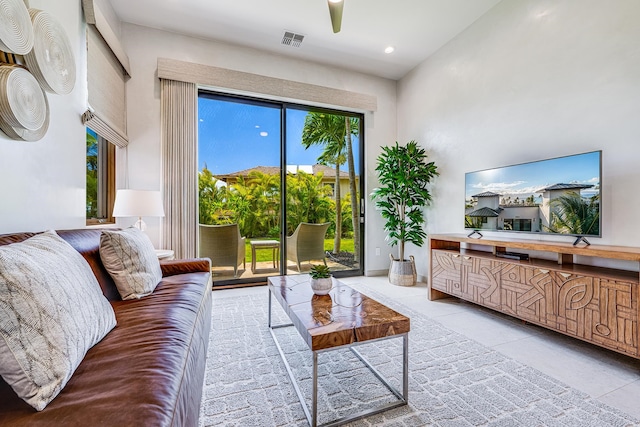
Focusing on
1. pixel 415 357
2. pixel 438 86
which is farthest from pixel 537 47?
pixel 415 357

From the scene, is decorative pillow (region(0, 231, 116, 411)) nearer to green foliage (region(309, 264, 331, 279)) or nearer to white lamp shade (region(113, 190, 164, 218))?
green foliage (region(309, 264, 331, 279))

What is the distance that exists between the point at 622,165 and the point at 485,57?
1.75 m

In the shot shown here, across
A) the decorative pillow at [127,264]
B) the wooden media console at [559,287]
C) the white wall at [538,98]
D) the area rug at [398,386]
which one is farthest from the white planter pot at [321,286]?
the white wall at [538,98]

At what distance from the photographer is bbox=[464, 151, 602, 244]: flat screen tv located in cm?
210

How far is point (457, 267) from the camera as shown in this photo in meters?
2.89

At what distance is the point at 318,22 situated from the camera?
3172 millimetres

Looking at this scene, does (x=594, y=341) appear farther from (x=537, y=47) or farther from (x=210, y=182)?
(x=210, y=182)

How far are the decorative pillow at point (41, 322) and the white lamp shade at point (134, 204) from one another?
1.63 meters

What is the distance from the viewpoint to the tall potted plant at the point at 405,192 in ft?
12.2

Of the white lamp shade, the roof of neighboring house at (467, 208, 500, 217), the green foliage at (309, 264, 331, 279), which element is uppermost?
the white lamp shade

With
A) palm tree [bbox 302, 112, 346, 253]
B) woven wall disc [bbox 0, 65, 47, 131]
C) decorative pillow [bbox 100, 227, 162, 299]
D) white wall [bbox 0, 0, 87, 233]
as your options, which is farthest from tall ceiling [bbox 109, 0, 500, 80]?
decorative pillow [bbox 100, 227, 162, 299]

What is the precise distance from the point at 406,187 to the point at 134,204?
3046 millimetres

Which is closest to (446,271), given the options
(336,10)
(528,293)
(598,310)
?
(528,293)

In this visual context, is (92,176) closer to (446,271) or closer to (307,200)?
(307,200)
